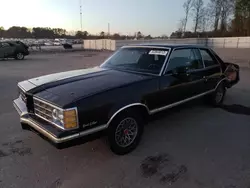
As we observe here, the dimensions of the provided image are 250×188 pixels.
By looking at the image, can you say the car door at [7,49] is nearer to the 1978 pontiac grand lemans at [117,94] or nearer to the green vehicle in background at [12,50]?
the green vehicle in background at [12,50]

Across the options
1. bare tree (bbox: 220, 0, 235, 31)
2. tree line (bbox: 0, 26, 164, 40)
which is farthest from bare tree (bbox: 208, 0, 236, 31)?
tree line (bbox: 0, 26, 164, 40)

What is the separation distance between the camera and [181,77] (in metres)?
4.54

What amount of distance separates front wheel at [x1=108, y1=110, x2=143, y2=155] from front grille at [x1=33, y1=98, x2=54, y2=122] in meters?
0.84

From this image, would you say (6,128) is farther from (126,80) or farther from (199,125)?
(199,125)

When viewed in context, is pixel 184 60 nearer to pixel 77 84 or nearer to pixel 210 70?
pixel 210 70

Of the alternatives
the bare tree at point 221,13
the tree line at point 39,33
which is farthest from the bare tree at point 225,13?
the tree line at point 39,33

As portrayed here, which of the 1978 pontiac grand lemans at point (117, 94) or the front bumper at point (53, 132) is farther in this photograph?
the 1978 pontiac grand lemans at point (117, 94)

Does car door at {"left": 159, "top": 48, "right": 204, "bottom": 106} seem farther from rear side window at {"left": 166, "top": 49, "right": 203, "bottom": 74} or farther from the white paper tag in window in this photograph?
the white paper tag in window

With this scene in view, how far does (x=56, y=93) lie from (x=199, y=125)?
290cm

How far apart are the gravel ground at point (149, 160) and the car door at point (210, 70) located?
92 centimetres

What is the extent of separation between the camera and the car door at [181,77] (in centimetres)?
429

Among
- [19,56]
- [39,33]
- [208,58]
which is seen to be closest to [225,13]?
[19,56]

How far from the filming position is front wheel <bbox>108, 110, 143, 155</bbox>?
3.52 m

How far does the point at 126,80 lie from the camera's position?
3855mm
